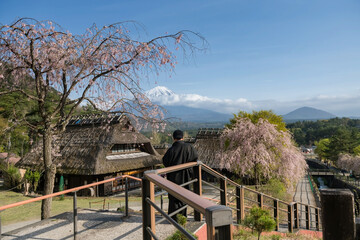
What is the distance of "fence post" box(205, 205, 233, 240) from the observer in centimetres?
110

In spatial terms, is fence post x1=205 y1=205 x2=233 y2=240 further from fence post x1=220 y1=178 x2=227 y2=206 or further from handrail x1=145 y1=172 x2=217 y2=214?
fence post x1=220 y1=178 x2=227 y2=206

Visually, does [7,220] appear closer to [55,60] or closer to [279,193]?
[55,60]

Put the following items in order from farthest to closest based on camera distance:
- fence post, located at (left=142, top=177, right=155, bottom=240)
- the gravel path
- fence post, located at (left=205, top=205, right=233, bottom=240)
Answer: the gravel path, fence post, located at (left=142, top=177, right=155, bottom=240), fence post, located at (left=205, top=205, right=233, bottom=240)

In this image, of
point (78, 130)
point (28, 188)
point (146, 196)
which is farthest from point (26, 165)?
point (146, 196)

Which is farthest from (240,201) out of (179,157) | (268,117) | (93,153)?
(93,153)

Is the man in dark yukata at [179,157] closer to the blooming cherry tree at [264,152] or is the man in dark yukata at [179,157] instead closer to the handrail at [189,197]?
the handrail at [189,197]

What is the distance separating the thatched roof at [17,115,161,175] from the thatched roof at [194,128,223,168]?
18.0ft

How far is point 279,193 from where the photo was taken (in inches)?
635

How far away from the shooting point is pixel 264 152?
17062 millimetres

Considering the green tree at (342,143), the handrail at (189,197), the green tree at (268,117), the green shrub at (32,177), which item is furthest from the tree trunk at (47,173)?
the green tree at (342,143)

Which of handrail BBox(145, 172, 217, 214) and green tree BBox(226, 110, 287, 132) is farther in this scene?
green tree BBox(226, 110, 287, 132)

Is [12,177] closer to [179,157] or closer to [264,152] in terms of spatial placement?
[264,152]

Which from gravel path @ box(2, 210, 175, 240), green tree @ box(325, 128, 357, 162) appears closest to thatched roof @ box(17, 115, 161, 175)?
gravel path @ box(2, 210, 175, 240)

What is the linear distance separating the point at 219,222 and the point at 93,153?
66.4ft
